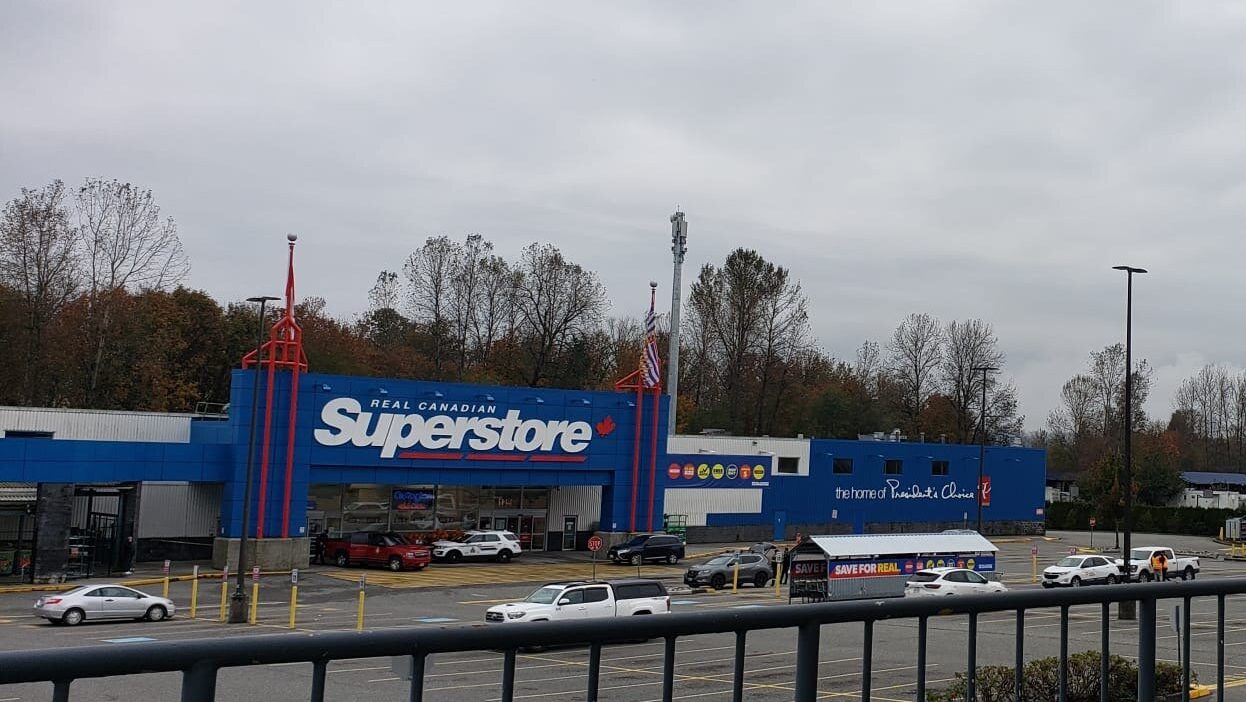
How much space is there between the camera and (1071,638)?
542 cm

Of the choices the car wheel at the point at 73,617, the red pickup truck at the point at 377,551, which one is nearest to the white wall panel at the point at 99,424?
the red pickup truck at the point at 377,551

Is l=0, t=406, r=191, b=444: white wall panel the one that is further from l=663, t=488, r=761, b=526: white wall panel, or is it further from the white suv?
l=663, t=488, r=761, b=526: white wall panel

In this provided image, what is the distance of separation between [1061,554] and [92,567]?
169 ft

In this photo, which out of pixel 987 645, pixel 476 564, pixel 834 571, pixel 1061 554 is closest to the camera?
pixel 987 645

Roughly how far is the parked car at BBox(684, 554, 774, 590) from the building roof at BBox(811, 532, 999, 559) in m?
4.94

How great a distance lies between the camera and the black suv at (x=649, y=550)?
55031 mm

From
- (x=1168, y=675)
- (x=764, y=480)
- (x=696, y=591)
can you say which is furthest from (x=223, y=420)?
(x=1168, y=675)

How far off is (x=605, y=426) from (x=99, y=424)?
23330 millimetres

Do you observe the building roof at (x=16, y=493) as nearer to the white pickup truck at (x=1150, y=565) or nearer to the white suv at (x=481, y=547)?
the white suv at (x=481, y=547)

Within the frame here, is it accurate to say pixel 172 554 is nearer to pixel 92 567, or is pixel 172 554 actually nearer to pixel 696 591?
pixel 92 567

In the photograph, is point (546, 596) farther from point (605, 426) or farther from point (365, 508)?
point (605, 426)

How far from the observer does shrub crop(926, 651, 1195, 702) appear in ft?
17.8

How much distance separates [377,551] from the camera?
166 feet

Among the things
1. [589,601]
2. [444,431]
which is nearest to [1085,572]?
[589,601]
